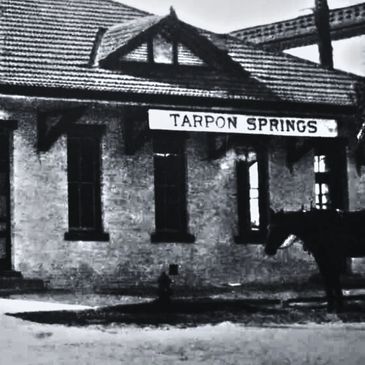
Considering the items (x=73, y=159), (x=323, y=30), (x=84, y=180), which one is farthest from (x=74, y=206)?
(x=323, y=30)

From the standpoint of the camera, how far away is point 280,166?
1599 centimetres

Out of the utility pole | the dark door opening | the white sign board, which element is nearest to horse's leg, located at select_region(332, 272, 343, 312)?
the utility pole

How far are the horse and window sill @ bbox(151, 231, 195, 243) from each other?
4310 mm

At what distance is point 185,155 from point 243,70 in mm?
1498

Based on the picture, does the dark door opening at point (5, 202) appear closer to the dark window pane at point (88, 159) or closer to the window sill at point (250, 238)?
the dark window pane at point (88, 159)

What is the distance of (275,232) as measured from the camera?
10469 millimetres

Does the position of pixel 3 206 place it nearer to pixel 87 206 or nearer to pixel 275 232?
pixel 87 206

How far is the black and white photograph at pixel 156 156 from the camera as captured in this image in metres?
14.0

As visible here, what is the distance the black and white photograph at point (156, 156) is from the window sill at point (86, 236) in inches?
0.7

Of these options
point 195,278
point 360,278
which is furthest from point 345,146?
point 195,278

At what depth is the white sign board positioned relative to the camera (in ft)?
45.6

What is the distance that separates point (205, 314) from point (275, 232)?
1.04 meters

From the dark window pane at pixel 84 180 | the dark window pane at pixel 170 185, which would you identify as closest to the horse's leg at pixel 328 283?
the dark window pane at pixel 170 185

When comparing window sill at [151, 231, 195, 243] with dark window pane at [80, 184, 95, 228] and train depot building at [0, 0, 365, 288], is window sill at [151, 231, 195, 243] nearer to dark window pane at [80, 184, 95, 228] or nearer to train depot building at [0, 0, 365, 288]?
train depot building at [0, 0, 365, 288]
